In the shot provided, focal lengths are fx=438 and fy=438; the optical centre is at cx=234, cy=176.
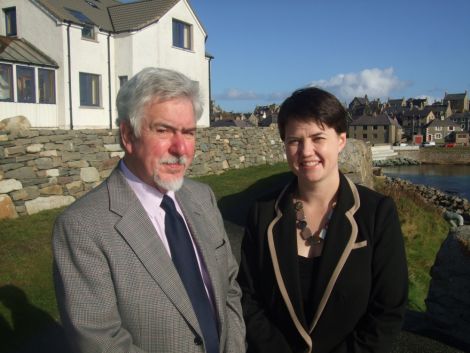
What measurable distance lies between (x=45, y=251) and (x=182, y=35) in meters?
18.9

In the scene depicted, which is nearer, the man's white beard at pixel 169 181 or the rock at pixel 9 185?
the man's white beard at pixel 169 181

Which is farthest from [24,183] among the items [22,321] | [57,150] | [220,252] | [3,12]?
[3,12]

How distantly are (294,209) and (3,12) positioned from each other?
74.2 ft

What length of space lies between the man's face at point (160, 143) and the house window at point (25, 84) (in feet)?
60.6

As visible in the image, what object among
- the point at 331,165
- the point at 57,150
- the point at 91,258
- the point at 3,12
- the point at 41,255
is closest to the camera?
the point at 91,258

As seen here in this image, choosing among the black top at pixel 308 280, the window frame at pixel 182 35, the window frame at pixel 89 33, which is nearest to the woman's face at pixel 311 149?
the black top at pixel 308 280

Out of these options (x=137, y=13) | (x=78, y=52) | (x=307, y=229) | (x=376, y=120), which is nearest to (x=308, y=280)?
(x=307, y=229)

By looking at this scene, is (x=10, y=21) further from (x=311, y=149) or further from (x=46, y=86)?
(x=311, y=149)

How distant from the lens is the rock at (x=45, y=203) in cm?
884

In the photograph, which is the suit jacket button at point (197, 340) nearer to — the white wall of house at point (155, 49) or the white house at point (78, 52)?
the white house at point (78, 52)

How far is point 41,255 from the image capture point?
6461 mm

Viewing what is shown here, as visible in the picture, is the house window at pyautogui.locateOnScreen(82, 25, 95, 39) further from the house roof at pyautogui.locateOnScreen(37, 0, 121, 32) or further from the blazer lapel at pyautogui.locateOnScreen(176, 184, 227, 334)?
the blazer lapel at pyautogui.locateOnScreen(176, 184, 227, 334)

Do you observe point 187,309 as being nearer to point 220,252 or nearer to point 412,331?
point 220,252

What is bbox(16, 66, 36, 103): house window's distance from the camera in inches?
725
